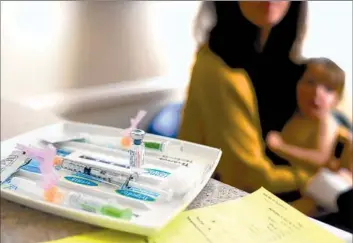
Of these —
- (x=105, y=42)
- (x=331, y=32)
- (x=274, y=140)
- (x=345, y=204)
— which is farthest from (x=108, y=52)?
(x=345, y=204)

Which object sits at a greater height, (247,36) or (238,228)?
(247,36)

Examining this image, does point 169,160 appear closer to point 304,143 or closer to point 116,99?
point 304,143

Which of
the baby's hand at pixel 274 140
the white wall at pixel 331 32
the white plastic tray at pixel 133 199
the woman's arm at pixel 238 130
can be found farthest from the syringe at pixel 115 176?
the white wall at pixel 331 32

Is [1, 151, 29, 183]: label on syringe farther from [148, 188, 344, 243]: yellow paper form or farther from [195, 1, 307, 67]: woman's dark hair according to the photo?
[195, 1, 307, 67]: woman's dark hair

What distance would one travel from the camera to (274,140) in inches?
54.2

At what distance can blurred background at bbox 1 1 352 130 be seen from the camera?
1.36 metres

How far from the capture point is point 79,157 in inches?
24.5

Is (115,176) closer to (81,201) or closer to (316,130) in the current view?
(81,201)

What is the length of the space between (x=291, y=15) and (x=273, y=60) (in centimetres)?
13

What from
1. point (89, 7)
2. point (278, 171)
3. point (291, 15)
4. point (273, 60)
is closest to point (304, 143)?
point (278, 171)

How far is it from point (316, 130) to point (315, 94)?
0.32ft

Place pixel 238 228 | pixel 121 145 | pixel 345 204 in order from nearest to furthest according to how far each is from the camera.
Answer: pixel 238 228, pixel 121 145, pixel 345 204

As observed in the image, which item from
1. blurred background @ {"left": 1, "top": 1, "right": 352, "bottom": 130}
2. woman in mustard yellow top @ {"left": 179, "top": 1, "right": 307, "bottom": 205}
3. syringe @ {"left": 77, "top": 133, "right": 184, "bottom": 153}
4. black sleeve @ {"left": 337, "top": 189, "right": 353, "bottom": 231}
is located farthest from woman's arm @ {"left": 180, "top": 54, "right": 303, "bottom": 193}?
syringe @ {"left": 77, "top": 133, "right": 184, "bottom": 153}

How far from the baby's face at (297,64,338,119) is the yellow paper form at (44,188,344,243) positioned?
81 cm
